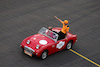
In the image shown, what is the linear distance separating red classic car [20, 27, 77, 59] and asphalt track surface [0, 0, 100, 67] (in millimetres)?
448

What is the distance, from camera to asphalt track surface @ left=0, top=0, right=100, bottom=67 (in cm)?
1530

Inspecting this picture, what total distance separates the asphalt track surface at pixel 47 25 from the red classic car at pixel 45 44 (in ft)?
1.47

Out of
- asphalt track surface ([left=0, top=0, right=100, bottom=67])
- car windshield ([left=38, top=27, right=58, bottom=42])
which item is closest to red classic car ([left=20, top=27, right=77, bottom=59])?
car windshield ([left=38, top=27, right=58, bottom=42])

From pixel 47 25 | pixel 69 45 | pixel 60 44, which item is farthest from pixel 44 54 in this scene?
pixel 47 25

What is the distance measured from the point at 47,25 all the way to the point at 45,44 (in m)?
5.17

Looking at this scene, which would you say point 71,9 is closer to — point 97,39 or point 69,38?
point 97,39

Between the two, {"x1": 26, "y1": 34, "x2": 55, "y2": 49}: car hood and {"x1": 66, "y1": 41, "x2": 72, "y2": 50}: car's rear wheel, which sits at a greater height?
{"x1": 26, "y1": 34, "x2": 55, "y2": 49}: car hood

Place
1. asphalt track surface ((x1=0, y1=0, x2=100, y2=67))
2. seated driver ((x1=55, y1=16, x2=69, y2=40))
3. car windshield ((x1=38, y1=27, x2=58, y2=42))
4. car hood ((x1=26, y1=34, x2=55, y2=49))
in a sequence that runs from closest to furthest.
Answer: car hood ((x1=26, y1=34, x2=55, y2=49)) < asphalt track surface ((x1=0, y1=0, x2=100, y2=67)) < car windshield ((x1=38, y1=27, x2=58, y2=42)) < seated driver ((x1=55, y1=16, x2=69, y2=40))

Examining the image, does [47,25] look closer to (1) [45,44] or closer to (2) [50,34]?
(2) [50,34]

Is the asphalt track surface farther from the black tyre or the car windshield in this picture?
the car windshield

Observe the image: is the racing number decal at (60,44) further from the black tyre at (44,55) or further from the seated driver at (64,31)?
the black tyre at (44,55)

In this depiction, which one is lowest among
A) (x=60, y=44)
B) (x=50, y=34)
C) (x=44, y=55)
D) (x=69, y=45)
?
(x=69, y=45)

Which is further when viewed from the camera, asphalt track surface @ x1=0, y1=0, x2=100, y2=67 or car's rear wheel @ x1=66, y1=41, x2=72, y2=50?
car's rear wheel @ x1=66, y1=41, x2=72, y2=50

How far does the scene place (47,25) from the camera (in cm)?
2023
